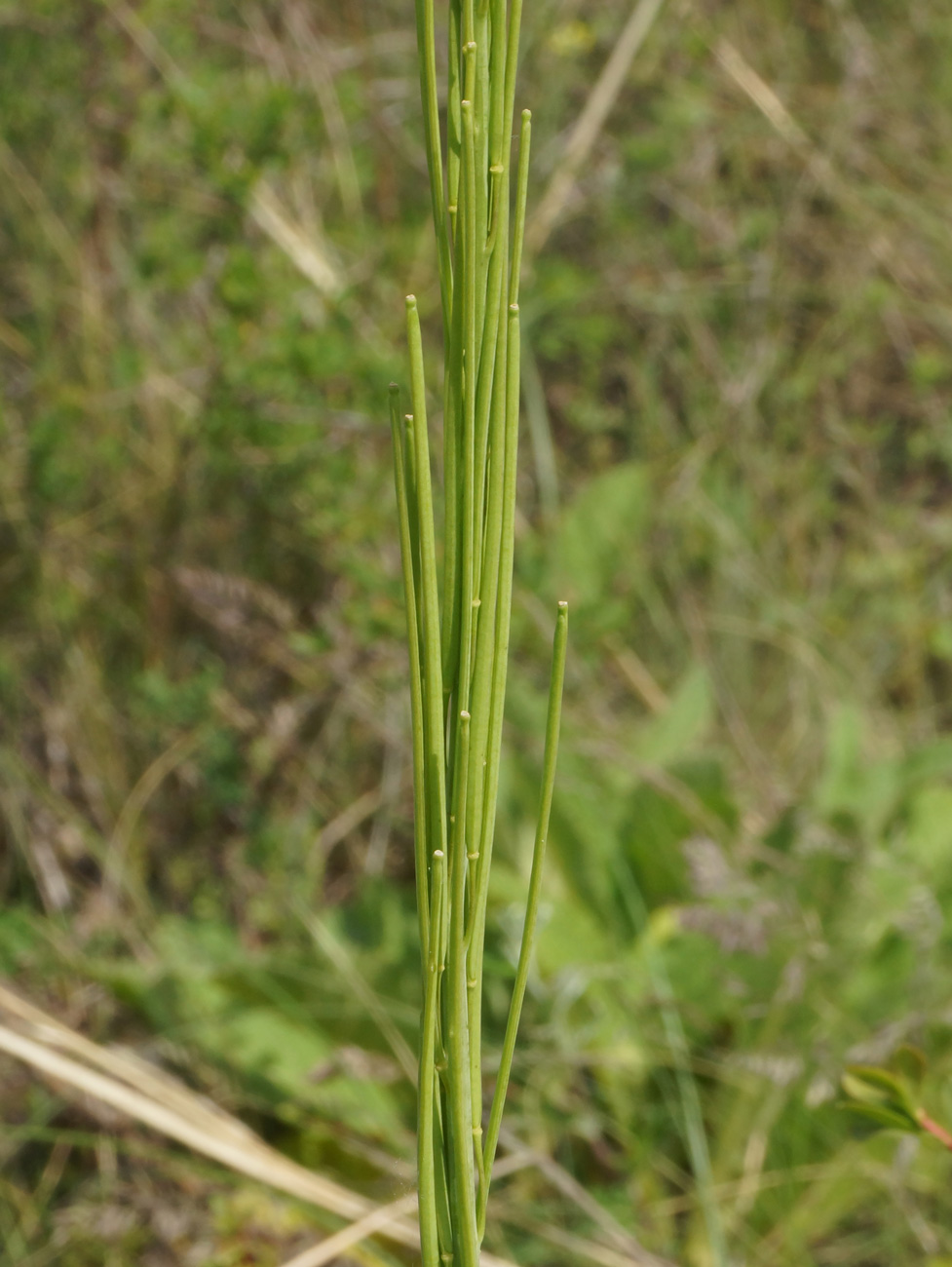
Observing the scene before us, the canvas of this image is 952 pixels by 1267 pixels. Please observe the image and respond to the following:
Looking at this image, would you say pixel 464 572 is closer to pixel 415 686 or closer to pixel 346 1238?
pixel 415 686

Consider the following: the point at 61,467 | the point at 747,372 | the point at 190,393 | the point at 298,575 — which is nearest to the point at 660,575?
the point at 747,372

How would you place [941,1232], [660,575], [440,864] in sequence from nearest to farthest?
1. [440,864]
2. [941,1232]
3. [660,575]

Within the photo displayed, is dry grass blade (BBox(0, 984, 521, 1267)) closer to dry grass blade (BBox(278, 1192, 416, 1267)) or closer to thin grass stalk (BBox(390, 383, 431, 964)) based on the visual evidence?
dry grass blade (BBox(278, 1192, 416, 1267))

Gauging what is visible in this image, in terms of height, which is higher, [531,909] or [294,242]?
[294,242]

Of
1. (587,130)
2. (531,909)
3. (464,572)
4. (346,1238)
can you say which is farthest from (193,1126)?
(587,130)

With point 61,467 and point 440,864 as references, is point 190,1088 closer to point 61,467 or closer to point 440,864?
point 61,467

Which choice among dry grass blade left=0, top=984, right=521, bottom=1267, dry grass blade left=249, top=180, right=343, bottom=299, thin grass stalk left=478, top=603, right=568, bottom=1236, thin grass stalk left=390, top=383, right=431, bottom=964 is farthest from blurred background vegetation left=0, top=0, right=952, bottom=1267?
thin grass stalk left=390, top=383, right=431, bottom=964
